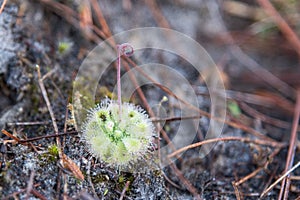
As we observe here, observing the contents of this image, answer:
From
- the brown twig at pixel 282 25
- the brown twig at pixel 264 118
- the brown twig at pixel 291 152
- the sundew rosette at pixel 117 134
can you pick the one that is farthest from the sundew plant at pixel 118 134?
the brown twig at pixel 282 25

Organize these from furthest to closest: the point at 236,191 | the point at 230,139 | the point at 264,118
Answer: the point at 264,118 → the point at 230,139 → the point at 236,191

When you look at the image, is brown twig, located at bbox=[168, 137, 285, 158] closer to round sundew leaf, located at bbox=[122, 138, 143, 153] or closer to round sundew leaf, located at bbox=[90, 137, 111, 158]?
round sundew leaf, located at bbox=[122, 138, 143, 153]

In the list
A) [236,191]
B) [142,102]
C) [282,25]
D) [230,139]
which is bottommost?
[236,191]

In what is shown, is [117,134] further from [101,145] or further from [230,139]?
[230,139]

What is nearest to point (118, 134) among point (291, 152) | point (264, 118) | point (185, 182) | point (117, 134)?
point (117, 134)

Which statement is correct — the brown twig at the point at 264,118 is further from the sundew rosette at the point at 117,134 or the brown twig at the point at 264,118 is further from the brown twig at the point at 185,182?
the sundew rosette at the point at 117,134

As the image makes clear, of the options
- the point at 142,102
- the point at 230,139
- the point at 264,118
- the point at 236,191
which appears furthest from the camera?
the point at 264,118
